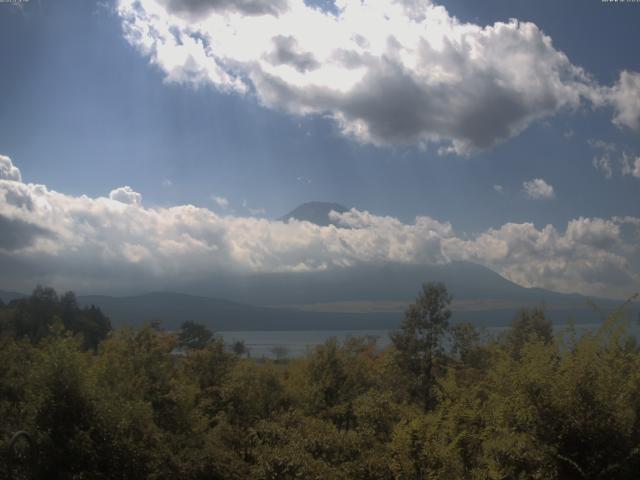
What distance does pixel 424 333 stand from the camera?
32.1 metres

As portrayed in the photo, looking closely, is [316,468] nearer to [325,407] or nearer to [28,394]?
[28,394]

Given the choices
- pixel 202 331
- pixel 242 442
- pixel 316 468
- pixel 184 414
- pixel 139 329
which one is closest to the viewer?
pixel 316 468

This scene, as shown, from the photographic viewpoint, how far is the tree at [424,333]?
3162cm

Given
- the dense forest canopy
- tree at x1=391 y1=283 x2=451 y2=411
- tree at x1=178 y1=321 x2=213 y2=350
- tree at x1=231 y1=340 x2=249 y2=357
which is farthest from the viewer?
tree at x1=178 y1=321 x2=213 y2=350

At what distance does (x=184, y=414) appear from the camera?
60.2 ft

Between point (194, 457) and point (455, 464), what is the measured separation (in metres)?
7.52

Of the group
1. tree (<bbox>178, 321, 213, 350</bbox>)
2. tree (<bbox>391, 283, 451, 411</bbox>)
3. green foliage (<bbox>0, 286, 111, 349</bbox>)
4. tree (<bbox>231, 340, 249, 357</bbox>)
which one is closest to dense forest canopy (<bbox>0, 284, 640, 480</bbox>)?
tree (<bbox>231, 340, 249, 357</bbox>)

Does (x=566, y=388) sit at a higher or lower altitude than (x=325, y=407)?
higher

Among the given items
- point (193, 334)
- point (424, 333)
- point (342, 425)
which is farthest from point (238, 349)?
point (193, 334)

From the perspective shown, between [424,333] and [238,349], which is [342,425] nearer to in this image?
[424,333]

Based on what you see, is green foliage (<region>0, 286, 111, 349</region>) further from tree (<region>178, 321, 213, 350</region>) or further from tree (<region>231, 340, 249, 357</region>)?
tree (<region>231, 340, 249, 357</region>)

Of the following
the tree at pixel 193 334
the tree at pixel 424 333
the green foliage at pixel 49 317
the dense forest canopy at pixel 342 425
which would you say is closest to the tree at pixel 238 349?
the tree at pixel 424 333

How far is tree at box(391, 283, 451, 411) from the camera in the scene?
3162 cm

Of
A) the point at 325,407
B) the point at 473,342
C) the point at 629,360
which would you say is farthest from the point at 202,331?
the point at 629,360
